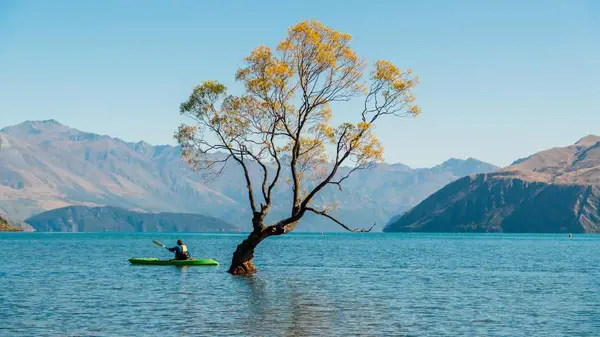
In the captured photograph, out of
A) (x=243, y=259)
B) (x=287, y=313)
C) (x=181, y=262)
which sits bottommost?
(x=287, y=313)

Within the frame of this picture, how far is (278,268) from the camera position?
90.7 m

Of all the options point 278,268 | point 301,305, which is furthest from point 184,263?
point 301,305

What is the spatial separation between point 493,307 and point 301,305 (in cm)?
1304

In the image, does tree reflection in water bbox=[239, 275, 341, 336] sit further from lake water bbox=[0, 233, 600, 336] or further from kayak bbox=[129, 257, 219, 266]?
kayak bbox=[129, 257, 219, 266]

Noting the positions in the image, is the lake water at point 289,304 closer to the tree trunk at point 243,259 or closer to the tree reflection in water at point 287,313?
the tree reflection in water at point 287,313

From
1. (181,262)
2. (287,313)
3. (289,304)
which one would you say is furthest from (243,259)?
(287,313)

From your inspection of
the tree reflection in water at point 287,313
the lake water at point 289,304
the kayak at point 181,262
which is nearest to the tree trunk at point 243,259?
the lake water at point 289,304

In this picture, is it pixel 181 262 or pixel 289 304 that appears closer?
pixel 289 304

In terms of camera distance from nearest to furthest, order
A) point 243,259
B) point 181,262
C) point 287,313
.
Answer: point 287,313 < point 243,259 < point 181,262

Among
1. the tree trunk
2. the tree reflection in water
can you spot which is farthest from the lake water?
the tree trunk

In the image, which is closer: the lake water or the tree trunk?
the lake water

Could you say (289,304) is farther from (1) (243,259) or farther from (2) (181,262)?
(2) (181,262)

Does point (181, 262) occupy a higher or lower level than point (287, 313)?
higher

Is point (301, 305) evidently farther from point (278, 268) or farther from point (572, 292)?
point (278, 268)
